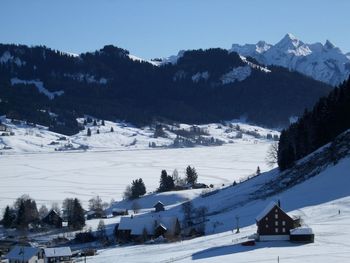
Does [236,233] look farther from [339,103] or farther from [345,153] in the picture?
[339,103]

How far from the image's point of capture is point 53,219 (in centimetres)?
9188

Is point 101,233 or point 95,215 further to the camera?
point 95,215

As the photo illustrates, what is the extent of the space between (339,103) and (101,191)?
168ft

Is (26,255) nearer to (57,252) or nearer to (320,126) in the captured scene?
(57,252)

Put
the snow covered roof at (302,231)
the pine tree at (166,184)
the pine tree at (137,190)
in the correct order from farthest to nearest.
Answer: the pine tree at (166,184)
the pine tree at (137,190)
the snow covered roof at (302,231)

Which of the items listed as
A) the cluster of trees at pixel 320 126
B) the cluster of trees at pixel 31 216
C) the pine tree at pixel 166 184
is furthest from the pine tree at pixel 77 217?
the cluster of trees at pixel 320 126

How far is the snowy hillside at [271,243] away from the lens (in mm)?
51472

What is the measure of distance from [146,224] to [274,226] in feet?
71.3

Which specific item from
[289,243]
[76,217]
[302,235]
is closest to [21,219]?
[76,217]

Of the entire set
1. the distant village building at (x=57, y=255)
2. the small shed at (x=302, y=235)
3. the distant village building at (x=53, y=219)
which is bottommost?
the distant village building at (x=57, y=255)

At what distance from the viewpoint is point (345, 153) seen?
275 ft

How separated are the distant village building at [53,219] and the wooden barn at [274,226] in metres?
40.5

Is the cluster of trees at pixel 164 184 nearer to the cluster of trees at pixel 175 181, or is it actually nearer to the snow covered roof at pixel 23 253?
the cluster of trees at pixel 175 181

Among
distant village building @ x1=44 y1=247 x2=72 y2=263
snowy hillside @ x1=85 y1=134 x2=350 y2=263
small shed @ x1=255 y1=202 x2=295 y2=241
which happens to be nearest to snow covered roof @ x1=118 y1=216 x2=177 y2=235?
snowy hillside @ x1=85 y1=134 x2=350 y2=263
